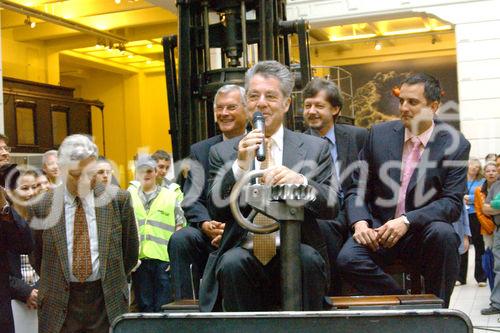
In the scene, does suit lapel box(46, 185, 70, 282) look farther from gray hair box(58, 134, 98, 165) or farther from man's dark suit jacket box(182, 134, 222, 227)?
man's dark suit jacket box(182, 134, 222, 227)

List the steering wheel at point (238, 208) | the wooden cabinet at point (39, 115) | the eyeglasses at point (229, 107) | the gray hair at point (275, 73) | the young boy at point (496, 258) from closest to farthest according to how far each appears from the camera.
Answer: the steering wheel at point (238, 208) → the gray hair at point (275, 73) → the eyeglasses at point (229, 107) → the young boy at point (496, 258) → the wooden cabinet at point (39, 115)

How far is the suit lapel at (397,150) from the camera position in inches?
141

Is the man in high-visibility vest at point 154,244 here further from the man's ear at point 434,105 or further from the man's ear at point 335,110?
the man's ear at point 434,105

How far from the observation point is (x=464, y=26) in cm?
1278

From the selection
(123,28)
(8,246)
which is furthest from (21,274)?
(123,28)

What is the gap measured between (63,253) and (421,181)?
1.93 meters

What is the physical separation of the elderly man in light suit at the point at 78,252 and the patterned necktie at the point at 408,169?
1.61 m

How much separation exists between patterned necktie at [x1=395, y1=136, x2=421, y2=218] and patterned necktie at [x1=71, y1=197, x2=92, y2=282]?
1.69 m

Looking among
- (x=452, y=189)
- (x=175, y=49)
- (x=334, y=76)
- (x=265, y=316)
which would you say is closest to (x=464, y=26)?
(x=334, y=76)

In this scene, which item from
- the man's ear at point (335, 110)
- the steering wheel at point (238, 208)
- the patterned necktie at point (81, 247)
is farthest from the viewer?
the man's ear at point (335, 110)

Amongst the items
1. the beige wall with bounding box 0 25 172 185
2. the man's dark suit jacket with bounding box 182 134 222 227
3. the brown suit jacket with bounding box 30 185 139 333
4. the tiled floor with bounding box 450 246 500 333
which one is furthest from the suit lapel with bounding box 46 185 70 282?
the beige wall with bounding box 0 25 172 185

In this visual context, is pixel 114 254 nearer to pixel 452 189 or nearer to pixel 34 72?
pixel 452 189

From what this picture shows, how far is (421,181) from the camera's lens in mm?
3512

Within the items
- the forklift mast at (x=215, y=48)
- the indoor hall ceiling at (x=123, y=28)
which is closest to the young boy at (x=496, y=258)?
the forklift mast at (x=215, y=48)
